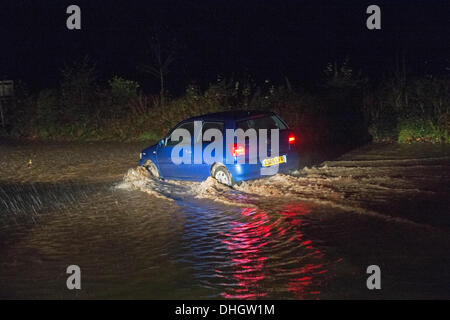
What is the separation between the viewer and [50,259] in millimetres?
8633

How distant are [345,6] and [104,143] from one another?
37.1 metres

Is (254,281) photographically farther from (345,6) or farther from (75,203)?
(345,6)

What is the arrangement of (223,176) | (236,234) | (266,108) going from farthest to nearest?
(266,108) → (223,176) → (236,234)

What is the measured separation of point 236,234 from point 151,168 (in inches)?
236

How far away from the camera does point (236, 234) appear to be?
31.7 feet

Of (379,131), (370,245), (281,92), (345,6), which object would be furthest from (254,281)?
(345,6)

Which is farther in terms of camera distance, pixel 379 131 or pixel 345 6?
pixel 345 6

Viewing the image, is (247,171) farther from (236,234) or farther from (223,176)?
(236,234)

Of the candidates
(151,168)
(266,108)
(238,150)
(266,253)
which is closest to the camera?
(266,253)

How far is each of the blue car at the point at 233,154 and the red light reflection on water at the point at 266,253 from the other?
1.77 metres

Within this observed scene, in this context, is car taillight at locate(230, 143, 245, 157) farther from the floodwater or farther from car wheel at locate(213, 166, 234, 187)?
the floodwater

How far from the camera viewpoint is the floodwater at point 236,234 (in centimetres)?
721

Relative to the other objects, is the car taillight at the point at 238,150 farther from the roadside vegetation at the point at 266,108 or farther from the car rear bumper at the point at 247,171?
the roadside vegetation at the point at 266,108

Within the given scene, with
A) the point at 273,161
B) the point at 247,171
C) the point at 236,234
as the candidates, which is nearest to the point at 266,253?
the point at 236,234
